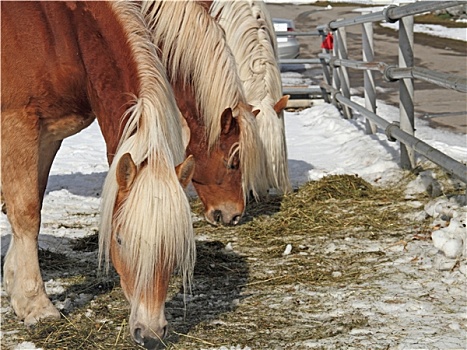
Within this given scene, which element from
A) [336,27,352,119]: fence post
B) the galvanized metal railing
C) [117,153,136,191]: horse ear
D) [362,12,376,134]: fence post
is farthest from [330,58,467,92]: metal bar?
[117,153,136,191]: horse ear

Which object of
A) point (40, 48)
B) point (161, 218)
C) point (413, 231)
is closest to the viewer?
point (161, 218)

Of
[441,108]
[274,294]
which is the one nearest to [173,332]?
[274,294]

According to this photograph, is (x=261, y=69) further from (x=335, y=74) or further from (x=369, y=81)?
(x=335, y=74)

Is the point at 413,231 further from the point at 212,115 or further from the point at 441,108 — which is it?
the point at 441,108

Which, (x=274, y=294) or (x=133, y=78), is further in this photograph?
(x=274, y=294)

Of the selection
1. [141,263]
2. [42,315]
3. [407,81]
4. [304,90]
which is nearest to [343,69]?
[304,90]

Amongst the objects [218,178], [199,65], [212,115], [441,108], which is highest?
[199,65]

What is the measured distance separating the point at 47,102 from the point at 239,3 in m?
2.88

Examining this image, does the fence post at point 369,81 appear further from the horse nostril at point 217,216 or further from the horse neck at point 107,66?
the horse neck at point 107,66

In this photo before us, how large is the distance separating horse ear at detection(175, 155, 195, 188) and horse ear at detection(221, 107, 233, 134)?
6.10 feet

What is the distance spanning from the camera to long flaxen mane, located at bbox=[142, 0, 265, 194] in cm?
471

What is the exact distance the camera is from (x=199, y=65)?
482cm

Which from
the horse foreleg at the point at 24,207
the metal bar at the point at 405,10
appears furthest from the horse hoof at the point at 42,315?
the metal bar at the point at 405,10

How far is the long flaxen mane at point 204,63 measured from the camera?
471cm
